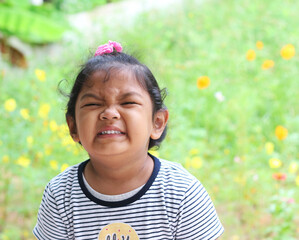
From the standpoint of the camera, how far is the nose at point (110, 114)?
53.7 inches

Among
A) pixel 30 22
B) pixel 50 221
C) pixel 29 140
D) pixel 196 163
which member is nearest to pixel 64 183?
pixel 50 221

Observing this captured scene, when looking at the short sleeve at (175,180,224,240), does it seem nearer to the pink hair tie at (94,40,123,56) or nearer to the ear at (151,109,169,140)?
the ear at (151,109,169,140)

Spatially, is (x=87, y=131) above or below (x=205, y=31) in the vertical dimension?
below

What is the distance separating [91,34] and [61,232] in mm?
2868

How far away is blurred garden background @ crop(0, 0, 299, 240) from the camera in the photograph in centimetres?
240

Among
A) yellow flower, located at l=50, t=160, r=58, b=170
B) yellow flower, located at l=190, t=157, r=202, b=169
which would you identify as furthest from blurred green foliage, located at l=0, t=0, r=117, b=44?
yellow flower, located at l=190, t=157, r=202, b=169

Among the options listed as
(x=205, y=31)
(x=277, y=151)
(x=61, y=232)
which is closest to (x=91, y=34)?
(x=205, y=31)

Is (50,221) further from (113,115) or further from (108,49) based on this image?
(108,49)

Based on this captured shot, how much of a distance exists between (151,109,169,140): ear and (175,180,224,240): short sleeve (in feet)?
0.60

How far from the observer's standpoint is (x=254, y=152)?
8.80 feet

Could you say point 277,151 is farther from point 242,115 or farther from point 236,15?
point 236,15

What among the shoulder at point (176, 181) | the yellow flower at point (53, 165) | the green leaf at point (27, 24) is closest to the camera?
the shoulder at point (176, 181)

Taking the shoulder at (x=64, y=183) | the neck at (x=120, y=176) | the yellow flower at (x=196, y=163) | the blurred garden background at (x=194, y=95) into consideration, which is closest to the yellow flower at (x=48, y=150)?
the blurred garden background at (x=194, y=95)

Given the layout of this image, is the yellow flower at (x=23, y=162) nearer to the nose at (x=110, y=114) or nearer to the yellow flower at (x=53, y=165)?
the yellow flower at (x=53, y=165)
